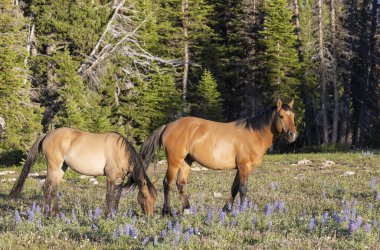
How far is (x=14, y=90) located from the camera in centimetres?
2562

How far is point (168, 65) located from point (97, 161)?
34.0m

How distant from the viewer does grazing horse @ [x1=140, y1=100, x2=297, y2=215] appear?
422 inches

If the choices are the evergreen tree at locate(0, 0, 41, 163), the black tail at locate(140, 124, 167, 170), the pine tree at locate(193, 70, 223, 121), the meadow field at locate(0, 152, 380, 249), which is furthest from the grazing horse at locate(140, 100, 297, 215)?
the pine tree at locate(193, 70, 223, 121)

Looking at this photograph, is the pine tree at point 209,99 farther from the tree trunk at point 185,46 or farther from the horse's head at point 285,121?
the horse's head at point 285,121

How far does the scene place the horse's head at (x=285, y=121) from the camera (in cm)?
1045

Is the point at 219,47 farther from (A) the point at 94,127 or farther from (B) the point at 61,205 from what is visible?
(B) the point at 61,205

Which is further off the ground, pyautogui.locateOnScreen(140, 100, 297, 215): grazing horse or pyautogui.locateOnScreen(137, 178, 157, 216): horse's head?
pyautogui.locateOnScreen(140, 100, 297, 215): grazing horse

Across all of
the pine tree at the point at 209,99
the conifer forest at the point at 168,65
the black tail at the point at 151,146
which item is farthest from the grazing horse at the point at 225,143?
the pine tree at the point at 209,99

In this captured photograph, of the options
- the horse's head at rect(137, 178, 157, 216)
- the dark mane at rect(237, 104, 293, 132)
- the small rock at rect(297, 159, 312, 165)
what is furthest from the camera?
the small rock at rect(297, 159, 312, 165)

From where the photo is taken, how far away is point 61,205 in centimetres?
1238

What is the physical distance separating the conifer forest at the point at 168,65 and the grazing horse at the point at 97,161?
1541 centimetres

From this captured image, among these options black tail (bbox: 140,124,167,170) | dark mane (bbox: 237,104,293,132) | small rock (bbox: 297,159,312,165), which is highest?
dark mane (bbox: 237,104,293,132)

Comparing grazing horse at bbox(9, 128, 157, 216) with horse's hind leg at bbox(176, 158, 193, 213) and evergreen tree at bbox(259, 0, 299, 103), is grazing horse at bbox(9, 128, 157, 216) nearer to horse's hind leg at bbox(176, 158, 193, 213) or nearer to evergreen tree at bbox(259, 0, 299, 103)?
horse's hind leg at bbox(176, 158, 193, 213)

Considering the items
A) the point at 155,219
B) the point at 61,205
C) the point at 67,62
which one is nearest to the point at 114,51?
the point at 67,62
